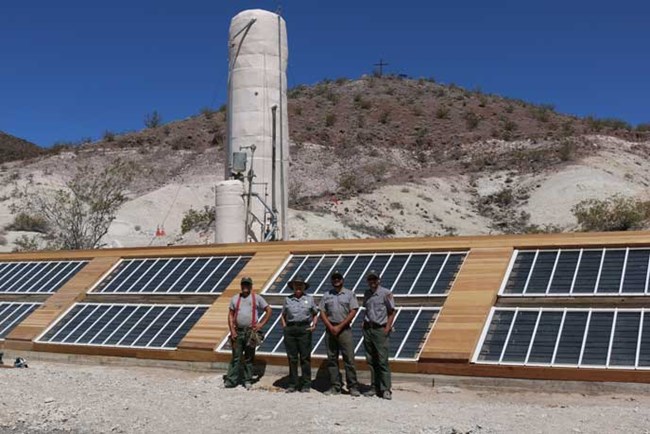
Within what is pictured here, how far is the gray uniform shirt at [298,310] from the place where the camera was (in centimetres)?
1167

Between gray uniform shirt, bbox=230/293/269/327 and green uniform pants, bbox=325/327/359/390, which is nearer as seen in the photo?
green uniform pants, bbox=325/327/359/390

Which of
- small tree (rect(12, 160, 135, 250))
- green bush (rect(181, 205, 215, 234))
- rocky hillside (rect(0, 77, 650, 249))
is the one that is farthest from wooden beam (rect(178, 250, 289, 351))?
green bush (rect(181, 205, 215, 234))

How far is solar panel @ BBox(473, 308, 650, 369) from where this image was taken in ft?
34.4

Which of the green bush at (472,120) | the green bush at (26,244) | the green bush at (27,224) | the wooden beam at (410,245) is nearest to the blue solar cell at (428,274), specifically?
the wooden beam at (410,245)

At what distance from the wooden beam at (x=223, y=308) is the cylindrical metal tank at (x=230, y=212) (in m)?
8.65

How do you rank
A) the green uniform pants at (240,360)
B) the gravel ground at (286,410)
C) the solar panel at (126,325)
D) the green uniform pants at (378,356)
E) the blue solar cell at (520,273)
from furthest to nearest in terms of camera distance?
the solar panel at (126,325) → the blue solar cell at (520,273) → the green uniform pants at (240,360) → the green uniform pants at (378,356) → the gravel ground at (286,410)

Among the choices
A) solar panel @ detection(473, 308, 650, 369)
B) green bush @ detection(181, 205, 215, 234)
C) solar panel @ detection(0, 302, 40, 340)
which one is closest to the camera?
solar panel @ detection(473, 308, 650, 369)

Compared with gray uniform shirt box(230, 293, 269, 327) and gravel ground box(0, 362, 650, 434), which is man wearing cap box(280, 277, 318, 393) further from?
gray uniform shirt box(230, 293, 269, 327)

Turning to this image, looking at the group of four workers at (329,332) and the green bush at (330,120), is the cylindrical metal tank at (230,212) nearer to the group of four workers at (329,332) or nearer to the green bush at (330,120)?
the group of four workers at (329,332)

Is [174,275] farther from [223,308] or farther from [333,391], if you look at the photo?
[333,391]

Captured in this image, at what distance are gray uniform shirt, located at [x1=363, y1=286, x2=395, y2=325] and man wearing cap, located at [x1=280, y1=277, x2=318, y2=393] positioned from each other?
96 cm

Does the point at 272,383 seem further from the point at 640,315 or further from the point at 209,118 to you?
the point at 209,118

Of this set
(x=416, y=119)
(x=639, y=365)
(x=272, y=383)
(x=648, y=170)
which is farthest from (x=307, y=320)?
(x=416, y=119)

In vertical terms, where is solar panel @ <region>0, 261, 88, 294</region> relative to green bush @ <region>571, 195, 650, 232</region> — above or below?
below
